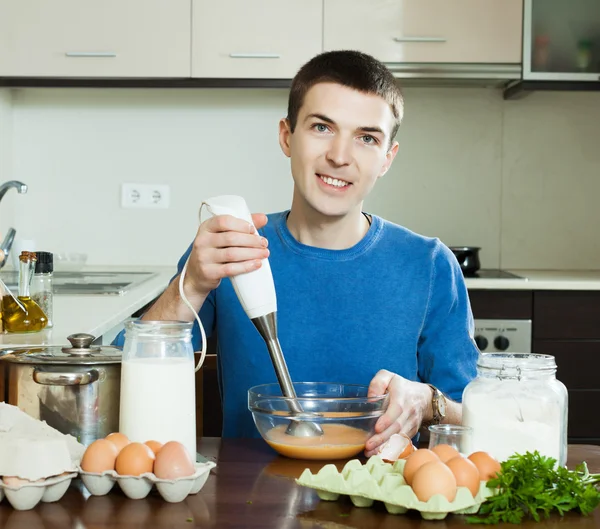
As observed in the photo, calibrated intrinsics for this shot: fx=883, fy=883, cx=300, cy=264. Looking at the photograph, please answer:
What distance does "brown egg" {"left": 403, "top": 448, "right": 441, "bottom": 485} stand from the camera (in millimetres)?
848

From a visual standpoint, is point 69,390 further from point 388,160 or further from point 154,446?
point 388,160

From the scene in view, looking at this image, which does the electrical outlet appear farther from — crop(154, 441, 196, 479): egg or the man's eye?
crop(154, 441, 196, 479): egg

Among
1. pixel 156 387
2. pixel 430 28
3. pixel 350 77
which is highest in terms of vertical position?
pixel 430 28

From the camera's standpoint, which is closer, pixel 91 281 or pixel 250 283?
pixel 250 283

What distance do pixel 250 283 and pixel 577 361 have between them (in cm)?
205

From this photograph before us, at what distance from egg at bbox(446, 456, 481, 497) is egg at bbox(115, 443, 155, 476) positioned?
0.29 m

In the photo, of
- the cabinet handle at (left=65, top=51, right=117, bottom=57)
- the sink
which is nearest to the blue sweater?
the sink

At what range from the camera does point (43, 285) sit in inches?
68.3

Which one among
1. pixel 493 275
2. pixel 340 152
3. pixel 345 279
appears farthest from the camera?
pixel 493 275

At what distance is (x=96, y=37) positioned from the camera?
3.05 m

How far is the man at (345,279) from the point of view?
151cm

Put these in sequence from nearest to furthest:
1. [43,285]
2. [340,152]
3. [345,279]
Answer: [340,152]
[345,279]
[43,285]

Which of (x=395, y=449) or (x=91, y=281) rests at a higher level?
(x=91, y=281)

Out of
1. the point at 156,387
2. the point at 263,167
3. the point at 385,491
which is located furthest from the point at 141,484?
the point at 263,167
